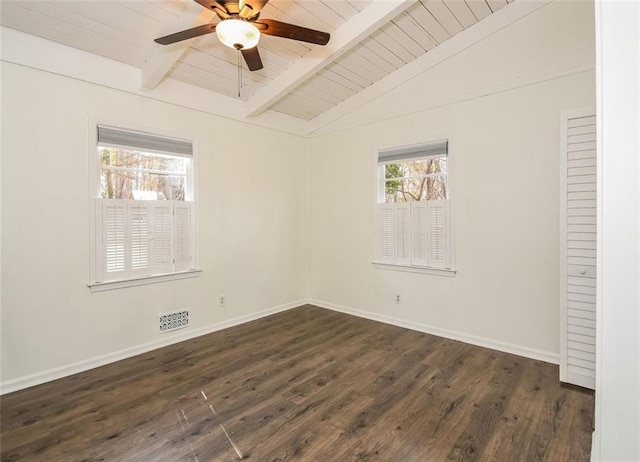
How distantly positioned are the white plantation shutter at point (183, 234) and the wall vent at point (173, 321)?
0.50 meters

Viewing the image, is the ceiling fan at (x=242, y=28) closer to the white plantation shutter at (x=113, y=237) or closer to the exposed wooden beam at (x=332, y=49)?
the exposed wooden beam at (x=332, y=49)

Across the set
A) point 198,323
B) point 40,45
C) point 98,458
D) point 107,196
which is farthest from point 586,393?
point 40,45

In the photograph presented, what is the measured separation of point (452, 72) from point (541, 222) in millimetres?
1907

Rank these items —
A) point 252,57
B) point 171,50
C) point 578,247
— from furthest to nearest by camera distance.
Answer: point 171,50, point 578,247, point 252,57

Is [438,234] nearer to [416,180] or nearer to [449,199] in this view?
[449,199]

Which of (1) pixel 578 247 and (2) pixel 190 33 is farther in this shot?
(1) pixel 578 247

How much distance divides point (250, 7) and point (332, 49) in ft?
4.53

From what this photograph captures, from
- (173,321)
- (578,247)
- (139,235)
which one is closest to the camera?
(578,247)

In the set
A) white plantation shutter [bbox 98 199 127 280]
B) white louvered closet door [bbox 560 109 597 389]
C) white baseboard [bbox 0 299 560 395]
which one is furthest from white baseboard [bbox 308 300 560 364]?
white plantation shutter [bbox 98 199 127 280]

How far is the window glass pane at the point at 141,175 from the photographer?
10.5 ft

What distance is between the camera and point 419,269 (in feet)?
13.1

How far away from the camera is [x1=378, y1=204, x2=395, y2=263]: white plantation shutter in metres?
4.25

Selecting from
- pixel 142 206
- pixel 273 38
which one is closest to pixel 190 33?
pixel 273 38

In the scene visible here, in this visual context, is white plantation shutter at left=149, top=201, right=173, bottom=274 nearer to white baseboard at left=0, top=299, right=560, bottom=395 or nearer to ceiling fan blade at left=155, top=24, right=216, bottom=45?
white baseboard at left=0, top=299, right=560, bottom=395
